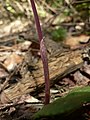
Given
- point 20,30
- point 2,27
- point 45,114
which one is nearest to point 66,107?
point 45,114

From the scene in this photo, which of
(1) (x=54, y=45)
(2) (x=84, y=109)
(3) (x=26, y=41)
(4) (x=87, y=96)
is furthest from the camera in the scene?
(3) (x=26, y=41)

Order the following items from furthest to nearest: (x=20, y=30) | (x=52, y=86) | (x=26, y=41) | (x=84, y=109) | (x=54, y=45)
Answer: (x=20, y=30) < (x=26, y=41) < (x=54, y=45) < (x=52, y=86) < (x=84, y=109)

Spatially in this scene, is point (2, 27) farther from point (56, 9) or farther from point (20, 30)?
point (56, 9)

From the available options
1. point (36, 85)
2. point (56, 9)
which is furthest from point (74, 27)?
point (36, 85)

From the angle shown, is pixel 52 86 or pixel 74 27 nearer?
pixel 52 86

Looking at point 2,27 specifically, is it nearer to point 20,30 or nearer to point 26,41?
point 20,30

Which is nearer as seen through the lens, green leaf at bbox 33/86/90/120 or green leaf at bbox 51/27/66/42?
green leaf at bbox 33/86/90/120

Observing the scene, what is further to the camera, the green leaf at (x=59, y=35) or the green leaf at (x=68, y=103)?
the green leaf at (x=59, y=35)

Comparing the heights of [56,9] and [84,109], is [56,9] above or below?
above

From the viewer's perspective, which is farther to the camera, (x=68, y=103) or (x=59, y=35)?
(x=59, y=35)
